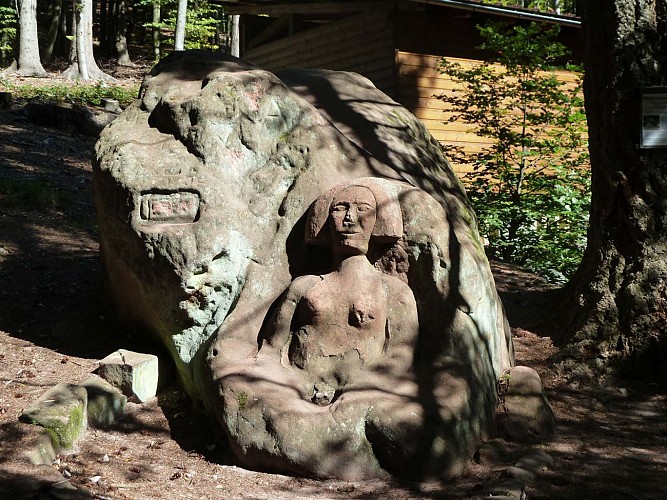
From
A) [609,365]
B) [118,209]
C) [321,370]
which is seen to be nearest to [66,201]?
[118,209]

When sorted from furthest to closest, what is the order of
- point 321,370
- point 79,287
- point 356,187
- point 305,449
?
1. point 79,287
2. point 356,187
3. point 321,370
4. point 305,449

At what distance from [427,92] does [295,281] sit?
31.7ft

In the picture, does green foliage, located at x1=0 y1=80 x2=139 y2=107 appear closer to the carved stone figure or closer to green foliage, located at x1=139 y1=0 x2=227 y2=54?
green foliage, located at x1=139 y1=0 x2=227 y2=54

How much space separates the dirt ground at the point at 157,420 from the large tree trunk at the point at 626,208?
0.34m

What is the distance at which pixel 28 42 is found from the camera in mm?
23312

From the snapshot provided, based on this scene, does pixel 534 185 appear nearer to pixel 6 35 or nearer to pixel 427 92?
pixel 427 92

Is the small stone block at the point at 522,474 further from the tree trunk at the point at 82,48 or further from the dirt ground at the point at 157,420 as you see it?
the tree trunk at the point at 82,48

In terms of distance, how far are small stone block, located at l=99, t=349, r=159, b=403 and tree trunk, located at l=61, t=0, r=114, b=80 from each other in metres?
19.6

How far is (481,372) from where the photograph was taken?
561 cm

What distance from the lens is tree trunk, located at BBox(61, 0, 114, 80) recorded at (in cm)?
2384

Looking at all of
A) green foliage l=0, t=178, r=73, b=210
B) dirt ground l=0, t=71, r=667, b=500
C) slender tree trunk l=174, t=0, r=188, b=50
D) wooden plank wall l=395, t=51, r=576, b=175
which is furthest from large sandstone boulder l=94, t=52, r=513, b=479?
slender tree trunk l=174, t=0, r=188, b=50

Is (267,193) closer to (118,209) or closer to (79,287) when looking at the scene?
(118,209)

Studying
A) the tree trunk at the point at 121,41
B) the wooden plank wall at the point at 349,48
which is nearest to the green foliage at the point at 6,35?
the tree trunk at the point at 121,41

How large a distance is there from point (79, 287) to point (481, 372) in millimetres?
4741
